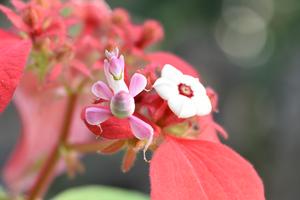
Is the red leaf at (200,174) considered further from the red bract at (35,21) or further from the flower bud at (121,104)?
the red bract at (35,21)

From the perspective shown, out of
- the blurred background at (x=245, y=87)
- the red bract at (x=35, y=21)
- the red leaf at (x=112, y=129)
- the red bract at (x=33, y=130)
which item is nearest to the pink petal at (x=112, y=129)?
the red leaf at (x=112, y=129)

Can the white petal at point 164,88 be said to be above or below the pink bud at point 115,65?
below

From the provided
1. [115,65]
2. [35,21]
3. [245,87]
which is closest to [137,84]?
[115,65]

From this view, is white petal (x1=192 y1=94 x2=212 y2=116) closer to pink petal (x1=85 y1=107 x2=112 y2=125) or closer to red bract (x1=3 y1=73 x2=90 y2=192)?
pink petal (x1=85 y1=107 x2=112 y2=125)

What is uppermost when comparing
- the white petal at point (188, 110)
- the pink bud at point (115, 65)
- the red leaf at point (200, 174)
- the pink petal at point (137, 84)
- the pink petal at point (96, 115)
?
the pink bud at point (115, 65)

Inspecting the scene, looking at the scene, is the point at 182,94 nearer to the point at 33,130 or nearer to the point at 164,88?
the point at 164,88

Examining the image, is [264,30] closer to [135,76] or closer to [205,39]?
[205,39]

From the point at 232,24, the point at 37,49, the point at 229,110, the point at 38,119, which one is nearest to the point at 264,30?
the point at 232,24
